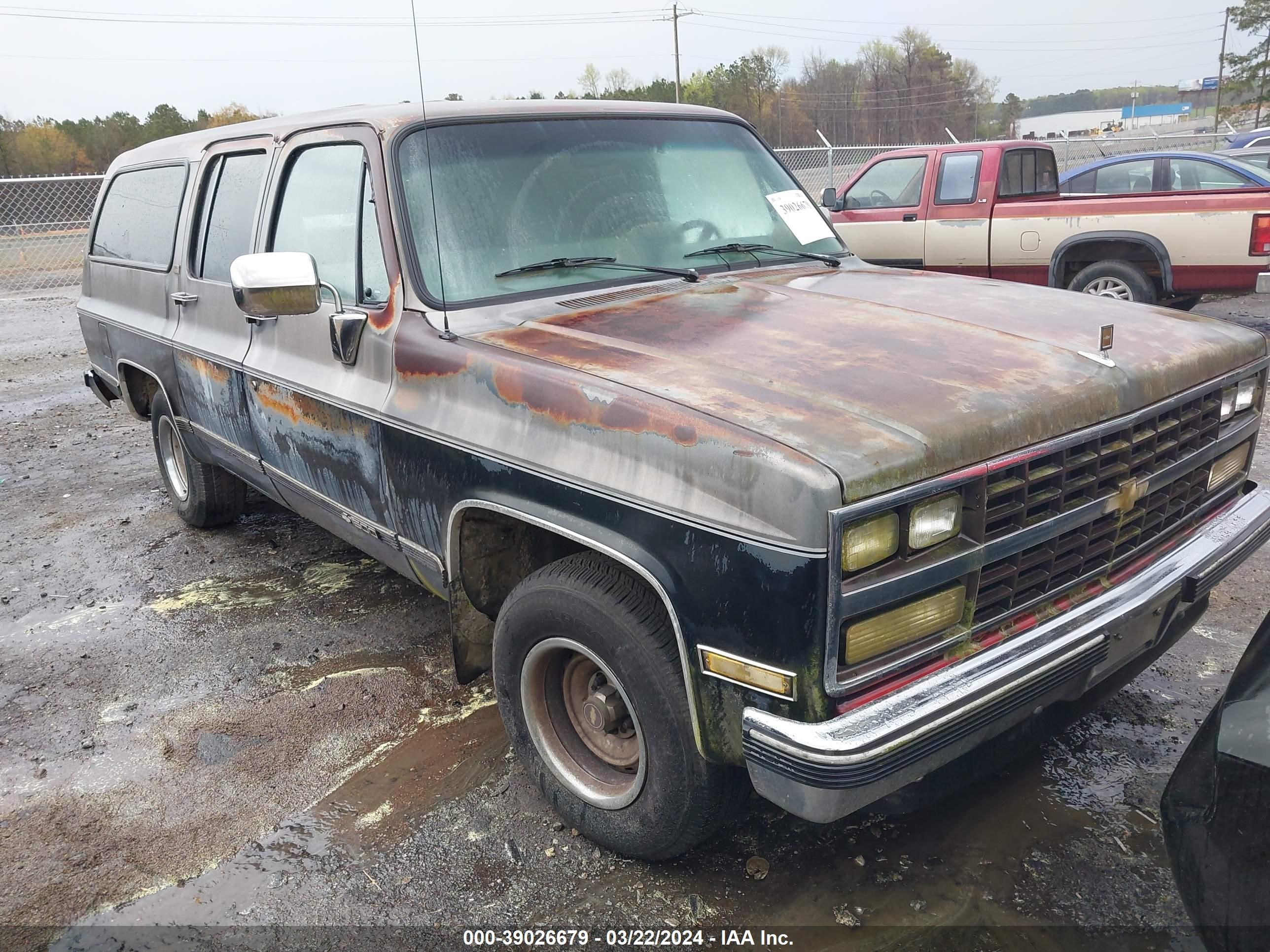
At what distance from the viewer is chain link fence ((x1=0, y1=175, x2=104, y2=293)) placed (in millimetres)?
16453

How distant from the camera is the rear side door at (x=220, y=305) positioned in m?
3.86

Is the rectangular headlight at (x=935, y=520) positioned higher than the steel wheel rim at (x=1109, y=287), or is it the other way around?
the rectangular headlight at (x=935, y=520)

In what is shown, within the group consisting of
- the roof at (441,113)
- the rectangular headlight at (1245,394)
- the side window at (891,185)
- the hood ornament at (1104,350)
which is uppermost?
the roof at (441,113)

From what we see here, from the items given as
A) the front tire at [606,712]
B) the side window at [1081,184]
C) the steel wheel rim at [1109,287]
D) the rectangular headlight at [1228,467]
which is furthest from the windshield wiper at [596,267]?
the side window at [1081,184]

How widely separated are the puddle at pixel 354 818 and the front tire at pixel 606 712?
31 cm

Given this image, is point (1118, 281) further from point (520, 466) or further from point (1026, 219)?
point (520, 466)

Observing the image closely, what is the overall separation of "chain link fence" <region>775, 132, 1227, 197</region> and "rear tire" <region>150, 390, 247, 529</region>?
12247 mm

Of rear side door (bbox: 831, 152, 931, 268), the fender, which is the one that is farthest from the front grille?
rear side door (bbox: 831, 152, 931, 268)

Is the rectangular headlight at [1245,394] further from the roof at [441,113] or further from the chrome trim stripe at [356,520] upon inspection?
the chrome trim stripe at [356,520]

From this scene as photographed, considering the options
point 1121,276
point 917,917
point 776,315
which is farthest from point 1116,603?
point 1121,276

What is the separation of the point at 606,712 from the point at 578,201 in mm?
1698

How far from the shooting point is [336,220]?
10.9ft

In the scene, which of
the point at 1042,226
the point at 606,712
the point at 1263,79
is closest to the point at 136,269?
the point at 606,712

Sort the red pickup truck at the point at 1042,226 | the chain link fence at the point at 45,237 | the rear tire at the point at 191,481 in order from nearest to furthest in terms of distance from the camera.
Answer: the rear tire at the point at 191,481
the red pickup truck at the point at 1042,226
the chain link fence at the point at 45,237
